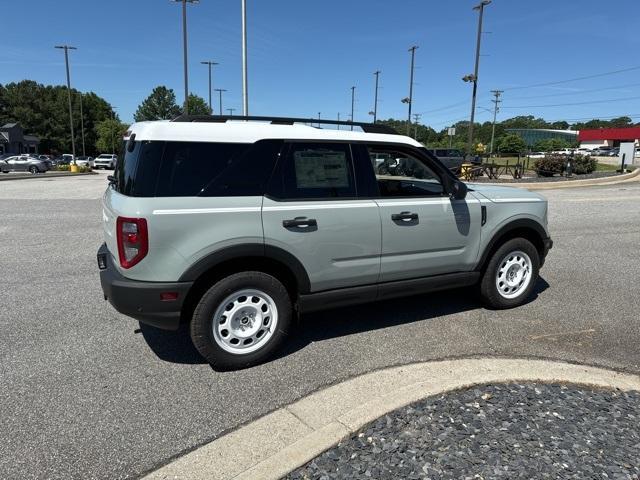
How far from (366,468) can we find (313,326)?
2171mm

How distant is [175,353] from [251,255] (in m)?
1.16

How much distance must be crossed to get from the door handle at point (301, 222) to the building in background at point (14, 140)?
3367 inches

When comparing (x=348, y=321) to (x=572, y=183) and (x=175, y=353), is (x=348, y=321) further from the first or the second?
(x=572, y=183)

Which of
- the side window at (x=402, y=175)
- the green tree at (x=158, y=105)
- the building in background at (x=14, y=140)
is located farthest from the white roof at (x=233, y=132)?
the green tree at (x=158, y=105)

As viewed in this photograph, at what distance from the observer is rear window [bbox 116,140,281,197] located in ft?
10.8

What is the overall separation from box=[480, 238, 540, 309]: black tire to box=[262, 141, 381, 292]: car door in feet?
4.59

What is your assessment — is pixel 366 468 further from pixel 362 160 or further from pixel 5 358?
pixel 5 358

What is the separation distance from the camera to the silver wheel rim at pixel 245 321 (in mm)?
3584

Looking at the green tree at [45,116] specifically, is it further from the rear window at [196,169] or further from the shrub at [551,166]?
the rear window at [196,169]

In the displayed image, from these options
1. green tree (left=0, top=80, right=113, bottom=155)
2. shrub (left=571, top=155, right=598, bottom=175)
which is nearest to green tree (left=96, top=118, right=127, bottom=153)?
green tree (left=0, top=80, right=113, bottom=155)

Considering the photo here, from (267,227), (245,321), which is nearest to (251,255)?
(267,227)

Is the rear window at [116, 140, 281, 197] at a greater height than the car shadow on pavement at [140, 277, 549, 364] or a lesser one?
greater

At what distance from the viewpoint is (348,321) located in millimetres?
4703

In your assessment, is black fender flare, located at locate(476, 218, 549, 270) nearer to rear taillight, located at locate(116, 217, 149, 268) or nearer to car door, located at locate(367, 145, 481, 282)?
car door, located at locate(367, 145, 481, 282)
